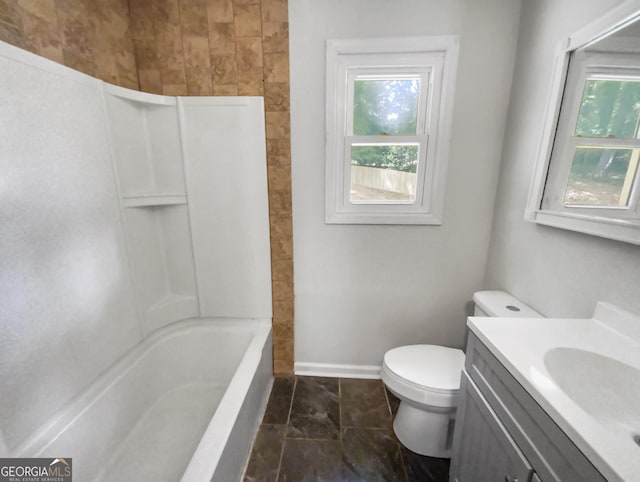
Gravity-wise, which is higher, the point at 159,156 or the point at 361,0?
the point at 361,0

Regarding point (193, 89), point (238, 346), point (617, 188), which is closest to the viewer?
point (617, 188)

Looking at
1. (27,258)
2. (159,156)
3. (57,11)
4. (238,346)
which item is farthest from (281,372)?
(57,11)

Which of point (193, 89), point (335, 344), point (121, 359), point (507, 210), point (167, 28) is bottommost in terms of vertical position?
point (335, 344)

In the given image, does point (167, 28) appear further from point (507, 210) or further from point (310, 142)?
point (507, 210)

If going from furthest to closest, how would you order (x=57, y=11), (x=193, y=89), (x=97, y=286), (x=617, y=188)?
(x=193, y=89)
(x=97, y=286)
(x=57, y=11)
(x=617, y=188)

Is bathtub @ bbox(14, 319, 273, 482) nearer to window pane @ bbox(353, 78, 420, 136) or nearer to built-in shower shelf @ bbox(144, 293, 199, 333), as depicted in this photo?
built-in shower shelf @ bbox(144, 293, 199, 333)

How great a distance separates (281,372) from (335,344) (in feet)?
1.45

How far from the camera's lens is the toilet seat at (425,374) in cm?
114

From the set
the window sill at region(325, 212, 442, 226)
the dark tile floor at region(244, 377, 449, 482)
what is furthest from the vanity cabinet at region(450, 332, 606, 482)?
the window sill at region(325, 212, 442, 226)

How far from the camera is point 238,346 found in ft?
5.49

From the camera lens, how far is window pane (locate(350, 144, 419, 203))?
1521mm

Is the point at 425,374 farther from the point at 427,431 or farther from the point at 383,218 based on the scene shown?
the point at 383,218

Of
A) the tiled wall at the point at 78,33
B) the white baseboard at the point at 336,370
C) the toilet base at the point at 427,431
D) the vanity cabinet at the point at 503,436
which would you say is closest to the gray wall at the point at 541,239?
the vanity cabinet at the point at 503,436

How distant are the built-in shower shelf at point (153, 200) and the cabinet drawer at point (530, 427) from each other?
1688mm
